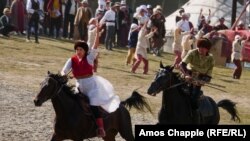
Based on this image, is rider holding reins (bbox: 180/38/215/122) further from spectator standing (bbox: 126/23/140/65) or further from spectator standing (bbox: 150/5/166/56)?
spectator standing (bbox: 150/5/166/56)

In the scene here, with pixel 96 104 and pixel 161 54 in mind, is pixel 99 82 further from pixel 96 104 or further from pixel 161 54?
pixel 161 54

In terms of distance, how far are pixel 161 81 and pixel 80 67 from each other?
54.7 inches

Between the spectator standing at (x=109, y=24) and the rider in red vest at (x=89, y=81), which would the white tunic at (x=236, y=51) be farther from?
the rider in red vest at (x=89, y=81)

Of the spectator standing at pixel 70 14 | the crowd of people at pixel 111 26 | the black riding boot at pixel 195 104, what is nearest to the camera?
the black riding boot at pixel 195 104

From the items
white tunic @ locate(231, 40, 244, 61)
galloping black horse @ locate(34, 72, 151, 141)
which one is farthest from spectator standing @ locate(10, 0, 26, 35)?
galloping black horse @ locate(34, 72, 151, 141)

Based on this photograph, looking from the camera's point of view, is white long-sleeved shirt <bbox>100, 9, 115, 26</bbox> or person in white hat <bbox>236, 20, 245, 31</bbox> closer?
white long-sleeved shirt <bbox>100, 9, 115, 26</bbox>

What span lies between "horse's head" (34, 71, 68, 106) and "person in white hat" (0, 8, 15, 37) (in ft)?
62.7

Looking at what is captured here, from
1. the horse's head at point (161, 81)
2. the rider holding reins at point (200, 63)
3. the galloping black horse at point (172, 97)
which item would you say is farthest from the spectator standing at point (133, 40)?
the horse's head at point (161, 81)

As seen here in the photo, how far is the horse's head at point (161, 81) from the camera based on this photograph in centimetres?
1217

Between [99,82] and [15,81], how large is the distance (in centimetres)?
900

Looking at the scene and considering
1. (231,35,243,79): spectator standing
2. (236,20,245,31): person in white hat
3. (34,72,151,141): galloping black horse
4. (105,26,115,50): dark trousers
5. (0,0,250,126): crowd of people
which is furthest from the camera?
(236,20,245,31): person in white hat

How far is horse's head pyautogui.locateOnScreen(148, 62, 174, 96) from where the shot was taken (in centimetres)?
1217

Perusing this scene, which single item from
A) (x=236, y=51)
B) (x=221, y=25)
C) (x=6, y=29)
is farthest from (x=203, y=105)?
(x=221, y=25)

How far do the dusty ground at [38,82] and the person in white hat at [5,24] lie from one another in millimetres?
530
